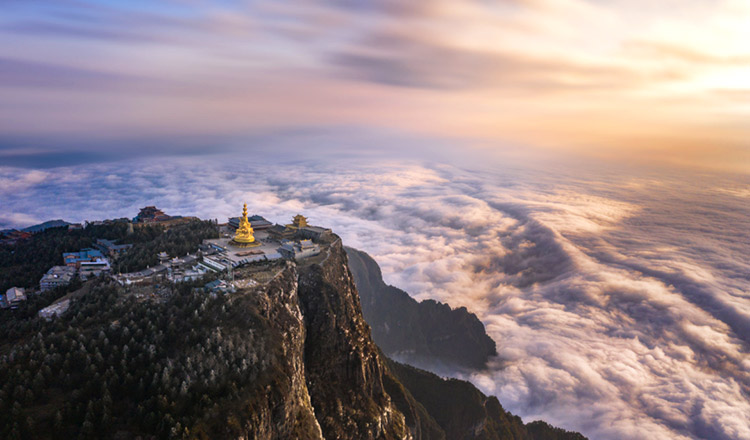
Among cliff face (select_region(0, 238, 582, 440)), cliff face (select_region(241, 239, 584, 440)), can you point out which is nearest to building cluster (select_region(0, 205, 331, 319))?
cliff face (select_region(0, 238, 582, 440))

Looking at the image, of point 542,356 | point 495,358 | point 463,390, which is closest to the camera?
point 463,390

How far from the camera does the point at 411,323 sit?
15425 centimetres

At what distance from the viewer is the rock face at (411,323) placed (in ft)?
473

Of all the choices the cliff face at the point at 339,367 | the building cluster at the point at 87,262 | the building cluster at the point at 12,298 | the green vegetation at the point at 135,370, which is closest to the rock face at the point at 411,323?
the cliff face at the point at 339,367

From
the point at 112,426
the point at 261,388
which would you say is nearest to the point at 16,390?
the point at 112,426

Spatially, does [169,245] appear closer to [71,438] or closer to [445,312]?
[71,438]

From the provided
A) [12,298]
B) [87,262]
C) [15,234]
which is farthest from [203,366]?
[15,234]

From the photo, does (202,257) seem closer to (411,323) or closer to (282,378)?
(282,378)

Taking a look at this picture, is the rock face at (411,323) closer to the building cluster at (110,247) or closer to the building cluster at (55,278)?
the building cluster at (110,247)

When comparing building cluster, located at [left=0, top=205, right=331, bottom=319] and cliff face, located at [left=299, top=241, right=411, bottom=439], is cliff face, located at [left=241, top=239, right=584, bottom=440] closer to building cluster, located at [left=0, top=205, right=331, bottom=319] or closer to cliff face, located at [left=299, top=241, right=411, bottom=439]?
cliff face, located at [left=299, top=241, right=411, bottom=439]

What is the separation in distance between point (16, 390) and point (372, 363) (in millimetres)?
34640

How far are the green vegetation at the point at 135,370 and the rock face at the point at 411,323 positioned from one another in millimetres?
112061

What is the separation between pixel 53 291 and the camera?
40125mm

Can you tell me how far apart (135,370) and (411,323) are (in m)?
137
